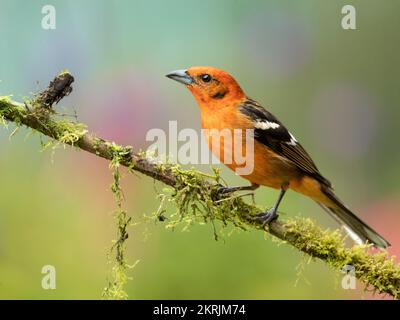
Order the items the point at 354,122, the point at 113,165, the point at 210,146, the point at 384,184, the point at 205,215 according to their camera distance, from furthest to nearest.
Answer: the point at 354,122, the point at 384,184, the point at 210,146, the point at 205,215, the point at 113,165

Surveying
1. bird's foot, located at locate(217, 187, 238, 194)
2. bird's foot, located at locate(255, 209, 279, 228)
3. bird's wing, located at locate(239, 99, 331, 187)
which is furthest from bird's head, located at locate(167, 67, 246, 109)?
bird's foot, located at locate(255, 209, 279, 228)

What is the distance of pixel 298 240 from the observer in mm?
3633

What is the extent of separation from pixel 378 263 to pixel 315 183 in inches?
50.5

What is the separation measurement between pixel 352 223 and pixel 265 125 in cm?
94

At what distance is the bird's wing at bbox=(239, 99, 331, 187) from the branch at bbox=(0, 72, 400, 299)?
897 millimetres

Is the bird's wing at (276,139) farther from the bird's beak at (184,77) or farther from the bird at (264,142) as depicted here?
the bird's beak at (184,77)

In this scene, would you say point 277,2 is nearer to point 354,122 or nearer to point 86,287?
point 354,122

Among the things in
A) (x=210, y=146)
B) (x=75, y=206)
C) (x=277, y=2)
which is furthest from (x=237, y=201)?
(x=277, y=2)

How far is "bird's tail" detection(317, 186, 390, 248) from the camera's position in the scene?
4.51m

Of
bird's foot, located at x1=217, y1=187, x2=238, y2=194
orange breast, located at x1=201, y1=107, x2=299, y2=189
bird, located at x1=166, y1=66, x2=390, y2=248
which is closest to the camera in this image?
bird's foot, located at x1=217, y1=187, x2=238, y2=194

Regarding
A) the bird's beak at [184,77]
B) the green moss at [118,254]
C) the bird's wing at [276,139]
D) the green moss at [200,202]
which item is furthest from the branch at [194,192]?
the bird's beak at [184,77]

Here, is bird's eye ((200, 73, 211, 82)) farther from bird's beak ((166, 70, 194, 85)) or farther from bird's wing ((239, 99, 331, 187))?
bird's wing ((239, 99, 331, 187))

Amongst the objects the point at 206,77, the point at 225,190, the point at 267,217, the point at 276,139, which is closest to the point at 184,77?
the point at 206,77

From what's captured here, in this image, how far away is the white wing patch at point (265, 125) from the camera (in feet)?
15.1
